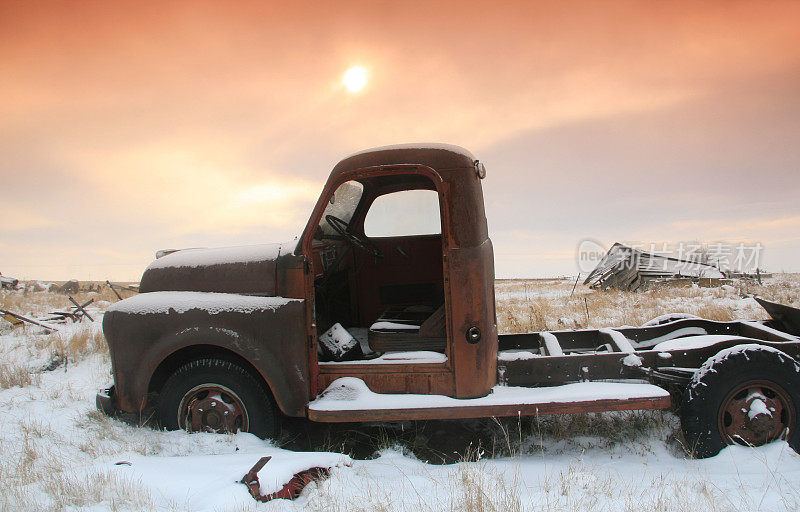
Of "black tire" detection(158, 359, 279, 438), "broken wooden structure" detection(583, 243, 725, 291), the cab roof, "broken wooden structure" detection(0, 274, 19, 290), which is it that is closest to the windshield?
the cab roof

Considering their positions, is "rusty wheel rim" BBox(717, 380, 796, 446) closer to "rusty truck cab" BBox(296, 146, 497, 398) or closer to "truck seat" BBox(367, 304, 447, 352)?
"rusty truck cab" BBox(296, 146, 497, 398)

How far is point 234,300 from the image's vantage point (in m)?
3.59

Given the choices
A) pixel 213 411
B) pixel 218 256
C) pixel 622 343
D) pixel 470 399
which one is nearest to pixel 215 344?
pixel 213 411

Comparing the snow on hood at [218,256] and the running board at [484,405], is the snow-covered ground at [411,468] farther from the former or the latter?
the snow on hood at [218,256]

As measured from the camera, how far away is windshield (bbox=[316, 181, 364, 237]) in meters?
4.23

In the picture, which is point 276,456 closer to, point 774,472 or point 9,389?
point 774,472

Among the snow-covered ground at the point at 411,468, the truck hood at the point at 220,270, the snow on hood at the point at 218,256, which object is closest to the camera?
the snow-covered ground at the point at 411,468

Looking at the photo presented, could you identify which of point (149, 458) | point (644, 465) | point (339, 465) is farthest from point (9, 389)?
point (644, 465)

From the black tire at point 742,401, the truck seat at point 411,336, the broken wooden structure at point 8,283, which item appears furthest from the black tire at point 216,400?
the broken wooden structure at point 8,283

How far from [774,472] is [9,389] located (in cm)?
758

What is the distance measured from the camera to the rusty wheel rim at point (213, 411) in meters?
3.54

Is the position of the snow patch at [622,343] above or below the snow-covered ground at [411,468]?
above

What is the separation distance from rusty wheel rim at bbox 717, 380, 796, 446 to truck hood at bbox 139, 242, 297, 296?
11.2ft

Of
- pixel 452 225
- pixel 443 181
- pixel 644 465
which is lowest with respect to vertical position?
pixel 644 465
